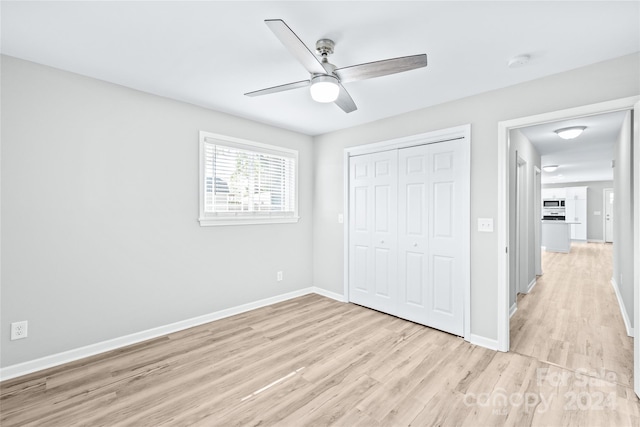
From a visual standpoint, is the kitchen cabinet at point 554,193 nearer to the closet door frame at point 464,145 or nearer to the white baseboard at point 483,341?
the closet door frame at point 464,145

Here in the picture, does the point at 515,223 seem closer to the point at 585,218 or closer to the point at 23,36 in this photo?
the point at 23,36

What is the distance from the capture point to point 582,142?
16.4 ft

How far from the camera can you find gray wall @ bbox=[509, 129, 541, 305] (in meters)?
3.66

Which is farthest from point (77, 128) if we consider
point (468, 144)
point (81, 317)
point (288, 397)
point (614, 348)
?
point (614, 348)

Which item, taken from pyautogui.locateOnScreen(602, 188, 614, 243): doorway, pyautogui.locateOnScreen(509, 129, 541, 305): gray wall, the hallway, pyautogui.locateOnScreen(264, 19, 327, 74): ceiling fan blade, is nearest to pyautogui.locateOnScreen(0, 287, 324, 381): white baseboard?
pyautogui.locateOnScreen(264, 19, 327, 74): ceiling fan blade

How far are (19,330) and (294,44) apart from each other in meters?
3.04

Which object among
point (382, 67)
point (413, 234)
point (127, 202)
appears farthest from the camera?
point (413, 234)

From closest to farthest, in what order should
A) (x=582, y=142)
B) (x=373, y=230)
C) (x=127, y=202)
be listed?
(x=127, y=202) < (x=373, y=230) < (x=582, y=142)

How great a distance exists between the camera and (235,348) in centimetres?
281

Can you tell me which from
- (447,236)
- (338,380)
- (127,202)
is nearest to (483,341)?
(447,236)

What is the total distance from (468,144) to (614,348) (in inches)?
96.2

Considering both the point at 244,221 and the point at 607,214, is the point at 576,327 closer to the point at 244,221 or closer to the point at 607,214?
the point at 244,221

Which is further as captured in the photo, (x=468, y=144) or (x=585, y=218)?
(x=585, y=218)

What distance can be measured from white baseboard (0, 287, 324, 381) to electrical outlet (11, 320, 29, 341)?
223 millimetres
